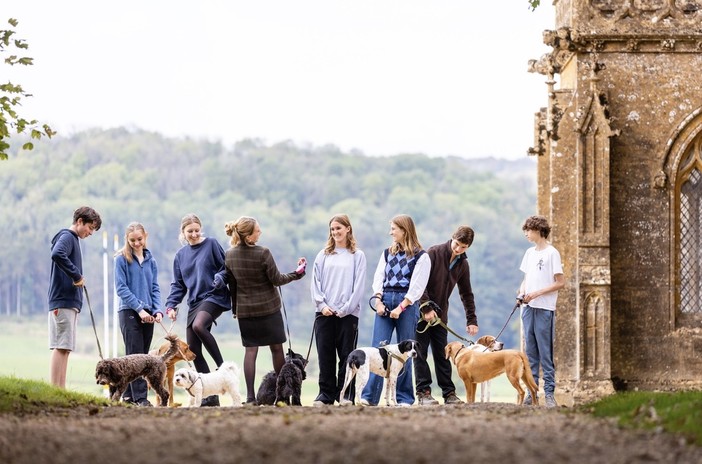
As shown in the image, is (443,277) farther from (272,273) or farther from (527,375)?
(272,273)

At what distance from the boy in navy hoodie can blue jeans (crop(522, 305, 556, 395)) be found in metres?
4.43

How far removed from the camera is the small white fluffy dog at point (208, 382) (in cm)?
1371

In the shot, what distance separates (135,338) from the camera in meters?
14.7

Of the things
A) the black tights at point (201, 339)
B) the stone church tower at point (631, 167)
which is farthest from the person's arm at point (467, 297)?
the black tights at point (201, 339)

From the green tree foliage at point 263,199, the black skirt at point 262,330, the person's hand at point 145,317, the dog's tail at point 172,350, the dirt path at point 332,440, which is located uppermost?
the green tree foliage at point 263,199

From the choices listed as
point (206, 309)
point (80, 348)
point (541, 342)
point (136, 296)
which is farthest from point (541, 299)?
point (80, 348)

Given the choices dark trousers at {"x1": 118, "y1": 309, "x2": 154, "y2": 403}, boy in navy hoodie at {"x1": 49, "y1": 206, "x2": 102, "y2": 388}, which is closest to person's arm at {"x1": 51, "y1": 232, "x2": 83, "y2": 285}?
boy in navy hoodie at {"x1": 49, "y1": 206, "x2": 102, "y2": 388}

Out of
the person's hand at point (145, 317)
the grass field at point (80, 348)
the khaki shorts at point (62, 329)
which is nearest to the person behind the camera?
the khaki shorts at point (62, 329)

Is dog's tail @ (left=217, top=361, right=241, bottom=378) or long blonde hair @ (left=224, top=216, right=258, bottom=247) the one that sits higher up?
long blonde hair @ (left=224, top=216, right=258, bottom=247)

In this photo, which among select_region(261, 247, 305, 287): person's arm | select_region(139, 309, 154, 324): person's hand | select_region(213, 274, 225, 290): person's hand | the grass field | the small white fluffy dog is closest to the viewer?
A: the small white fluffy dog

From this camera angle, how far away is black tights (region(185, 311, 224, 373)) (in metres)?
14.1

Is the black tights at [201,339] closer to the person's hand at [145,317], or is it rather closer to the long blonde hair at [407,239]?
the person's hand at [145,317]

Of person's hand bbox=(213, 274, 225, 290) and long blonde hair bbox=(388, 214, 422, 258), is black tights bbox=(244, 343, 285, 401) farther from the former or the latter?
long blonde hair bbox=(388, 214, 422, 258)

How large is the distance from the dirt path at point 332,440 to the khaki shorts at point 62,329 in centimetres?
289
